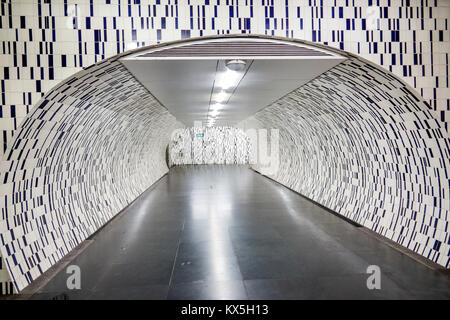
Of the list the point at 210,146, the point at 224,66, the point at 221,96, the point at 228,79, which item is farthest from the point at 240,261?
the point at 210,146

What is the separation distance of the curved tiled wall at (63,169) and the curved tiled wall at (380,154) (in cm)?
424

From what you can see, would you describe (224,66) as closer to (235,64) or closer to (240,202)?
(235,64)

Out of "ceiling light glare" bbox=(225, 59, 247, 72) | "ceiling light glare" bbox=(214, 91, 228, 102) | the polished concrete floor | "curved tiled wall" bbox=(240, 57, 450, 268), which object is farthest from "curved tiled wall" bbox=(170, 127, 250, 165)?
"ceiling light glare" bbox=(225, 59, 247, 72)

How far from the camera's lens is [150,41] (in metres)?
4.59

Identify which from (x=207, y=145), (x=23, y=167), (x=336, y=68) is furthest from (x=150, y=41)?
(x=207, y=145)

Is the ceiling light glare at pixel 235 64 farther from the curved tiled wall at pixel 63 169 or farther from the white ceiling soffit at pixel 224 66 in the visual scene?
the curved tiled wall at pixel 63 169

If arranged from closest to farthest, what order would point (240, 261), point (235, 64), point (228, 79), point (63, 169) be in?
point (240, 261), point (235, 64), point (63, 169), point (228, 79)

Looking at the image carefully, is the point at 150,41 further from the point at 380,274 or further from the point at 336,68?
the point at 380,274

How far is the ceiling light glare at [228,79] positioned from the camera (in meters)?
7.34

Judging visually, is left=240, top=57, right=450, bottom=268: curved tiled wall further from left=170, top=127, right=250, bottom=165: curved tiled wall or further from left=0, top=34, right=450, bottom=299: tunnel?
left=170, top=127, right=250, bottom=165: curved tiled wall

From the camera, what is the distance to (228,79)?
8047mm

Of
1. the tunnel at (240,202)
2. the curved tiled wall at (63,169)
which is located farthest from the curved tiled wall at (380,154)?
the curved tiled wall at (63,169)

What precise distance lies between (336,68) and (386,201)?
2.94 meters

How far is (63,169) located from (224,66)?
11.8 feet
